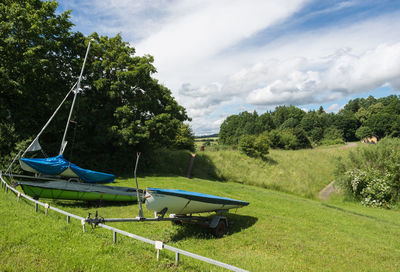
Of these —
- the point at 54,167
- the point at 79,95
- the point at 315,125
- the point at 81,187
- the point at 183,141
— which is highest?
the point at 315,125

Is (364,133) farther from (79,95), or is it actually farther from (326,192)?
(79,95)

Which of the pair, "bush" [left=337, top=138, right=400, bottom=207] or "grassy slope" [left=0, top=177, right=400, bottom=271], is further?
"bush" [left=337, top=138, right=400, bottom=207]

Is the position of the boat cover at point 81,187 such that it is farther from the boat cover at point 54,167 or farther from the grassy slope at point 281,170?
the grassy slope at point 281,170

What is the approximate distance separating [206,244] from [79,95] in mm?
21886


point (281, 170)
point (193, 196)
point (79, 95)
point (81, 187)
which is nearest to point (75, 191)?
point (81, 187)

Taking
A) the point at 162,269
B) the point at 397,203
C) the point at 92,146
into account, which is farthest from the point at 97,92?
the point at 397,203

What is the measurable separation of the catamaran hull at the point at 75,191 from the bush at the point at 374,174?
23.0 m

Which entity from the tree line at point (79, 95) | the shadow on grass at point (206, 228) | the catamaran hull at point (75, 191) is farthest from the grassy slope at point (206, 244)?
the tree line at point (79, 95)

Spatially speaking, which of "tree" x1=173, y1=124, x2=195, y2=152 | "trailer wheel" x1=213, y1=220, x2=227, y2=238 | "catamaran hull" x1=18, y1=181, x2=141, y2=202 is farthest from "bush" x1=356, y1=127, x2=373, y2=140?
"trailer wheel" x1=213, y1=220, x2=227, y2=238

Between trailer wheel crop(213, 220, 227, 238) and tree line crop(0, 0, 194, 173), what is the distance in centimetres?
1547

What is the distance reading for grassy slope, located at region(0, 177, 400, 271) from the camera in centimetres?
543

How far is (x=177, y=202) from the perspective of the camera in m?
7.89

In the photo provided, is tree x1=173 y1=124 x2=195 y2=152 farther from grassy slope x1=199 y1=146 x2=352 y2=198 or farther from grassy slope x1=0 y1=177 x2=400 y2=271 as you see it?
grassy slope x1=0 y1=177 x2=400 y2=271

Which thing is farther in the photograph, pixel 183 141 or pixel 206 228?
pixel 183 141
